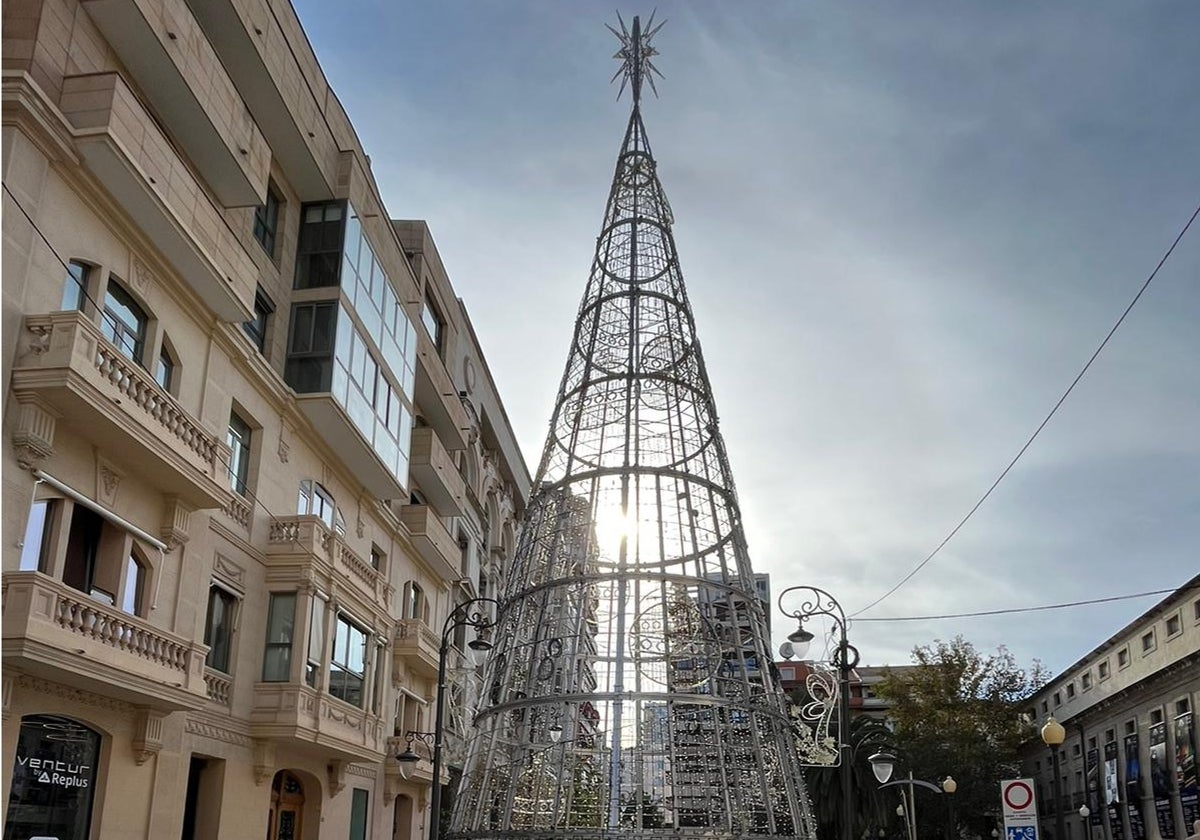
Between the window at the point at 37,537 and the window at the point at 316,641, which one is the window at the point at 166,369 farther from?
the window at the point at 316,641

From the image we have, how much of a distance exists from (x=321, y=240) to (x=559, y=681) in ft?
41.9

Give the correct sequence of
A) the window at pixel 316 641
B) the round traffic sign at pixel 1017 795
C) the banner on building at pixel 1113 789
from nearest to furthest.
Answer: the round traffic sign at pixel 1017 795
the window at pixel 316 641
the banner on building at pixel 1113 789

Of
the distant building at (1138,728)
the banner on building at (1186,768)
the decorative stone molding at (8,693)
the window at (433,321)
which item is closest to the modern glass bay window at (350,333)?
the window at (433,321)

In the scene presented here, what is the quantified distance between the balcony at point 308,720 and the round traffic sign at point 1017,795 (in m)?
13.1

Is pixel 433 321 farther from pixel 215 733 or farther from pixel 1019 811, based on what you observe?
pixel 1019 811

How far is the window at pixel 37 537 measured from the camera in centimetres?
1356

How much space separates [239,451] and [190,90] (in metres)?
6.90

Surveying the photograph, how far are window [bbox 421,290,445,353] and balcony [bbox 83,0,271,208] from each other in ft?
45.1

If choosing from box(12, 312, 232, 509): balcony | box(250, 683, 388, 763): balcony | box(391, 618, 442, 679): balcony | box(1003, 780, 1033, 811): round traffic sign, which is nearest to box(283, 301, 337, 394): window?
box(12, 312, 232, 509): balcony

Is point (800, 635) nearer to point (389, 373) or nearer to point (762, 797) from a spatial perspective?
point (762, 797)

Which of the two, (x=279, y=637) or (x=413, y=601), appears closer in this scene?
(x=279, y=637)

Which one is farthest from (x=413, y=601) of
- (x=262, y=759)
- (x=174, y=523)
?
(x=174, y=523)

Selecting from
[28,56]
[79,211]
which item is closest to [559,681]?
[79,211]

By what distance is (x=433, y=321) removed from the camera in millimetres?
35125
